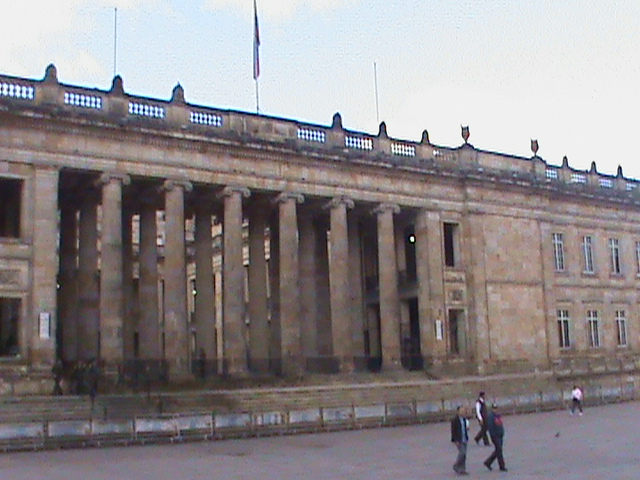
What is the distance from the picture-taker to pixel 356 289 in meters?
41.3

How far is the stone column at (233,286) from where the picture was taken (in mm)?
33250

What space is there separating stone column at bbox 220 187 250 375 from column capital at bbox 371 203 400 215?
695cm

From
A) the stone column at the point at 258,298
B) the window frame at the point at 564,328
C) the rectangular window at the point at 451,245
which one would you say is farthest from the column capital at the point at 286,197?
the window frame at the point at 564,328

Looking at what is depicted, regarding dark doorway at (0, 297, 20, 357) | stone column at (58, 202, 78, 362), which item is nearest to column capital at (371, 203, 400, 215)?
stone column at (58, 202, 78, 362)

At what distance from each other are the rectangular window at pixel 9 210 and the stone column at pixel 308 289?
500 inches

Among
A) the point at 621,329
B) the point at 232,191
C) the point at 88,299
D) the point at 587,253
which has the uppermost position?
the point at 232,191

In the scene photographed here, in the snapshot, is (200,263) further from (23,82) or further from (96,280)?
(23,82)

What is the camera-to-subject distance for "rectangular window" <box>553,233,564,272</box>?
45.6 metres

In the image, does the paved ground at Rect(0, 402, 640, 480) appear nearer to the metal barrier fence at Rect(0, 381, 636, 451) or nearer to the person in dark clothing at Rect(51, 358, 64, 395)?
the metal barrier fence at Rect(0, 381, 636, 451)

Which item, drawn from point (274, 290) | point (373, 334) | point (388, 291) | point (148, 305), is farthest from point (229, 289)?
point (373, 334)

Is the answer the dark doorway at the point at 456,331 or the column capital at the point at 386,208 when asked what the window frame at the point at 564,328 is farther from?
the column capital at the point at 386,208

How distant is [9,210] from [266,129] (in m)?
10.8

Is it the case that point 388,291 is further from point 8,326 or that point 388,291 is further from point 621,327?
point 621,327

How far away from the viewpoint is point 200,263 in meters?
36.4
